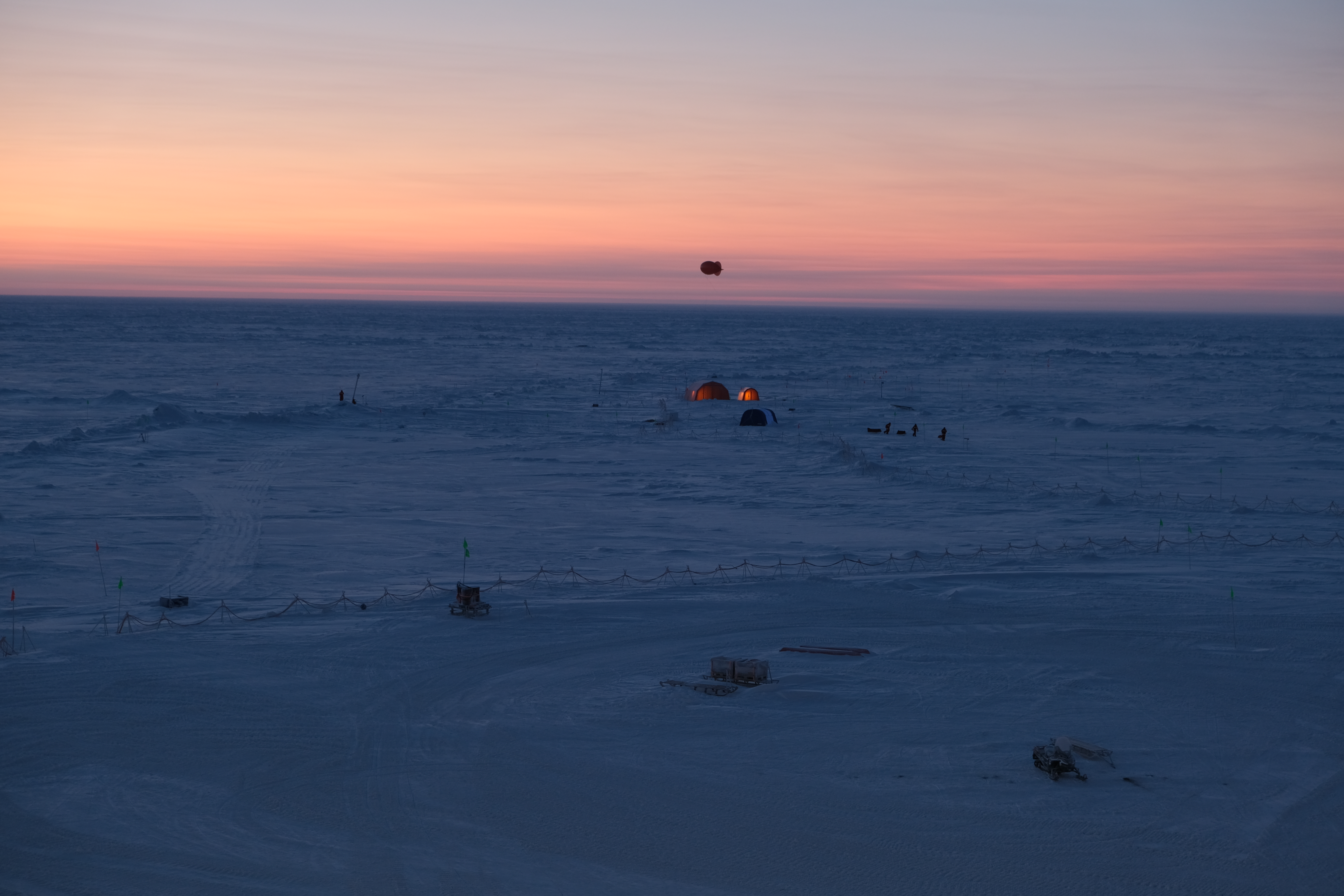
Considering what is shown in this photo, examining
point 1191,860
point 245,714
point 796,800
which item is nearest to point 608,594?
point 245,714

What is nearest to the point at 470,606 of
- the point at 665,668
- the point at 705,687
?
the point at 665,668

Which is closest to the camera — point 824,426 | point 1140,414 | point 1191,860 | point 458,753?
point 1191,860

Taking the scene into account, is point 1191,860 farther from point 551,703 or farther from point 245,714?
point 245,714

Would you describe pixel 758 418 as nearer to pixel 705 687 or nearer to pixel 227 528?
pixel 227 528

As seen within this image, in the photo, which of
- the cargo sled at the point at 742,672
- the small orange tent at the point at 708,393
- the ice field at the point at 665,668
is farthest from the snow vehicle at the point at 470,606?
the small orange tent at the point at 708,393

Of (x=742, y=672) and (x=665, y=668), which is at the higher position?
(x=742, y=672)
